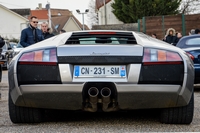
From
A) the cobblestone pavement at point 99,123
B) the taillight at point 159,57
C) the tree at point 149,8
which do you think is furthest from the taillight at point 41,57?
the tree at point 149,8

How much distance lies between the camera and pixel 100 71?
482 centimetres

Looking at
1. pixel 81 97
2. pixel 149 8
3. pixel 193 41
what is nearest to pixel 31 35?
pixel 193 41

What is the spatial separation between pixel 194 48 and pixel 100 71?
531 cm

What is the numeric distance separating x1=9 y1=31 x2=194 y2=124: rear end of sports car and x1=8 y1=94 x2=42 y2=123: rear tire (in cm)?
17

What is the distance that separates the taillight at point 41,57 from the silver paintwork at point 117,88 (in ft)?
0.22

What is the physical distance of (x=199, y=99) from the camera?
316 inches

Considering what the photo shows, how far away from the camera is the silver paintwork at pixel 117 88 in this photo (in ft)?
15.7

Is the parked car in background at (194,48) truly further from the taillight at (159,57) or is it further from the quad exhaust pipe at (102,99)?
the quad exhaust pipe at (102,99)

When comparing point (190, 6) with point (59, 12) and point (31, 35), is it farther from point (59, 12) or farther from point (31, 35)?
point (59, 12)

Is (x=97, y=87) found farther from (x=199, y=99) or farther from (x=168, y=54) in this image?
(x=199, y=99)

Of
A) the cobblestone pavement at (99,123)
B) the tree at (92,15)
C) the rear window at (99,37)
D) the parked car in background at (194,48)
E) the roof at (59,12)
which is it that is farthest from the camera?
the roof at (59,12)

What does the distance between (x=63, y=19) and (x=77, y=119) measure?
10607 cm

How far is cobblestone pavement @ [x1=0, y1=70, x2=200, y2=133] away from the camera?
489 cm

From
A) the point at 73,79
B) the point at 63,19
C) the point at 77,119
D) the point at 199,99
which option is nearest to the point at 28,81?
the point at 73,79
